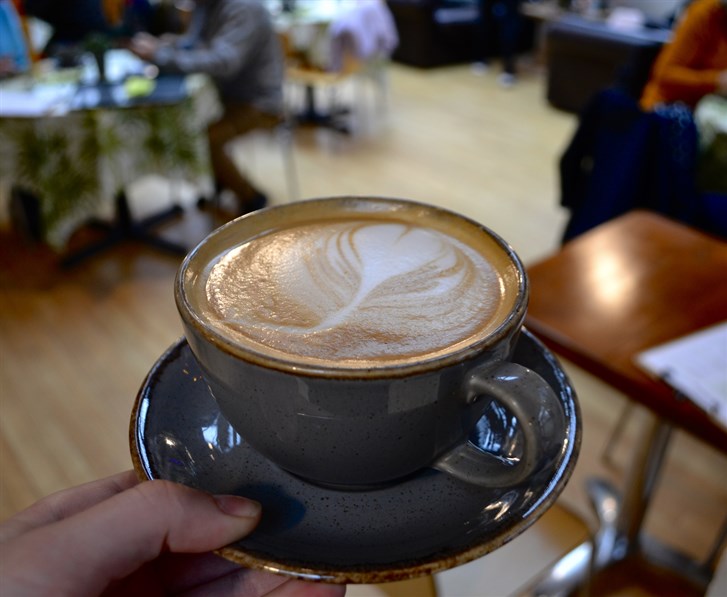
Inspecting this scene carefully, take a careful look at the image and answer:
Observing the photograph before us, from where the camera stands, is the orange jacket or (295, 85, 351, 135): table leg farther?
(295, 85, 351, 135): table leg

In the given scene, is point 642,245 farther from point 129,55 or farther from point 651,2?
point 651,2

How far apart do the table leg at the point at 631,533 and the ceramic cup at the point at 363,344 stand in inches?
30.1

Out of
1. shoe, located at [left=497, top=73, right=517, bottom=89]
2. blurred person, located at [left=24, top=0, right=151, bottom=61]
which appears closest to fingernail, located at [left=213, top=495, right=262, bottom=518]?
blurred person, located at [left=24, top=0, right=151, bottom=61]

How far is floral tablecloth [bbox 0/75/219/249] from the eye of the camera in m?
2.30

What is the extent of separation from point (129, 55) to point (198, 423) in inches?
112

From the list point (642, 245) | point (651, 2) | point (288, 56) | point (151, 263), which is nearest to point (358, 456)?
point (642, 245)

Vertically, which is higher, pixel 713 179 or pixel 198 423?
pixel 198 423

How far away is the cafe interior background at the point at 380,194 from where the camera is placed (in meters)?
1.66

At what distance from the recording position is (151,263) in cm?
280

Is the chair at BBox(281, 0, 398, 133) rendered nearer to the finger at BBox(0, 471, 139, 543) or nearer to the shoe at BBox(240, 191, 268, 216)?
the shoe at BBox(240, 191, 268, 216)

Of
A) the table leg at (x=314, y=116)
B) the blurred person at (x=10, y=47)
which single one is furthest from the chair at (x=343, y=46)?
the blurred person at (x=10, y=47)

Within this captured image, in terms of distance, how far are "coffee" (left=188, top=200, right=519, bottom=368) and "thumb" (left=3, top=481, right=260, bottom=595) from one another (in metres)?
0.12

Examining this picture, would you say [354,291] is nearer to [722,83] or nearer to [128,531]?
[128,531]

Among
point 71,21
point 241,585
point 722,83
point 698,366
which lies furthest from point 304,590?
point 71,21
